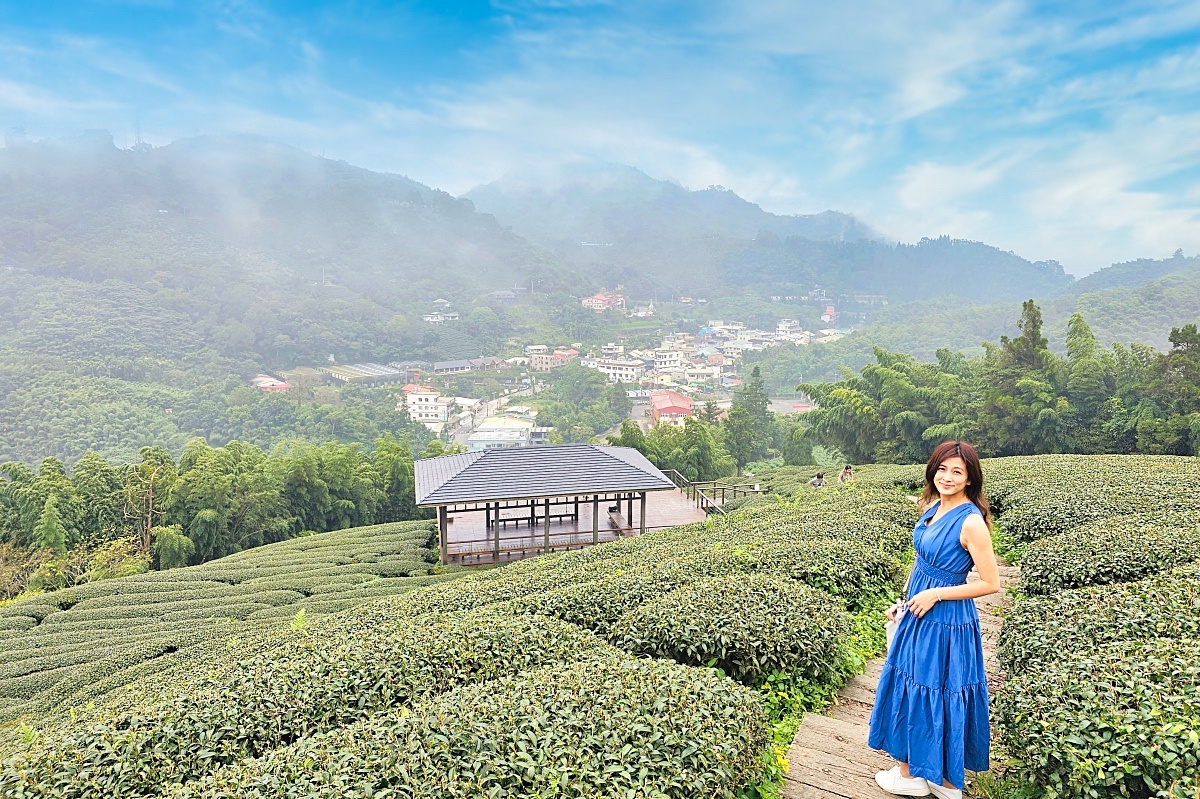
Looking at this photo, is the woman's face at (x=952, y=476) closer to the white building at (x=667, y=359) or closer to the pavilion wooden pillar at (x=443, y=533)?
the pavilion wooden pillar at (x=443, y=533)

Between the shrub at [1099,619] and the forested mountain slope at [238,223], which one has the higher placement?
the forested mountain slope at [238,223]

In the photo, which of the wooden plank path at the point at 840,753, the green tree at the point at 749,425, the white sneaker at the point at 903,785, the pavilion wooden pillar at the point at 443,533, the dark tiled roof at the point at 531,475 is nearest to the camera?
the white sneaker at the point at 903,785

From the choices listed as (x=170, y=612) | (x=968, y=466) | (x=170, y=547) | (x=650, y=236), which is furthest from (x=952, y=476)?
(x=650, y=236)

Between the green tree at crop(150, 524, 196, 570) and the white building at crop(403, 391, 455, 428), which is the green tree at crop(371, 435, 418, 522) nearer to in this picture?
the green tree at crop(150, 524, 196, 570)

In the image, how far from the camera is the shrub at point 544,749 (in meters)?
2.59

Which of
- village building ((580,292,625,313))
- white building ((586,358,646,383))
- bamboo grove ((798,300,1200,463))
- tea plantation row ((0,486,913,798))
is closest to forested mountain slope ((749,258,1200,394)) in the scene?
white building ((586,358,646,383))

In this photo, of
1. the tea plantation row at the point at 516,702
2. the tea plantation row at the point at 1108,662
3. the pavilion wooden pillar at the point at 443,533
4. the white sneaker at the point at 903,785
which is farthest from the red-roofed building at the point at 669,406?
the white sneaker at the point at 903,785

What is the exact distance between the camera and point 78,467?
60.7ft

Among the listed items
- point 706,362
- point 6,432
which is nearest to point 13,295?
point 6,432

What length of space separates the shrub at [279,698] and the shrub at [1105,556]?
3682mm

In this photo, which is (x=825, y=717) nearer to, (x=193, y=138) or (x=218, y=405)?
(x=218, y=405)

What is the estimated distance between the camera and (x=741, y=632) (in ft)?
13.5

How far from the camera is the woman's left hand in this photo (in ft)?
8.93

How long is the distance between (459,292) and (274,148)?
267 ft
